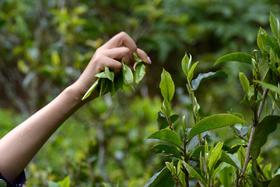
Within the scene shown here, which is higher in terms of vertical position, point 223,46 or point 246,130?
point 246,130

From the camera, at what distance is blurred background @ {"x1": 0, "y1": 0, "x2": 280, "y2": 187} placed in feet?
7.45

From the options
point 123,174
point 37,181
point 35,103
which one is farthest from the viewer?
point 35,103

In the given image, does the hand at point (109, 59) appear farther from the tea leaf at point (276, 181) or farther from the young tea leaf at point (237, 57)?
the tea leaf at point (276, 181)

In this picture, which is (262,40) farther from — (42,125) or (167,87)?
(42,125)

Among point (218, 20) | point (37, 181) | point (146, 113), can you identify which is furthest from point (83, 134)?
point (218, 20)

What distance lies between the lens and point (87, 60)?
2.48 metres

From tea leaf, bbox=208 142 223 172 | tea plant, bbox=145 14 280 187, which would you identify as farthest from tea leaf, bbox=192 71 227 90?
tea leaf, bbox=208 142 223 172

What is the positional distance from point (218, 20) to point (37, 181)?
291 cm

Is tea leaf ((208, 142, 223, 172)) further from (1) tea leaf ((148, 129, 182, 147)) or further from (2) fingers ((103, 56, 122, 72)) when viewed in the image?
(2) fingers ((103, 56, 122, 72))

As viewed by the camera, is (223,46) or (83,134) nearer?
(83,134)

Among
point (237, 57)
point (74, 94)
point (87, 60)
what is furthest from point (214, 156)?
point (87, 60)

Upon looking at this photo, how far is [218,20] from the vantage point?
4.54 m

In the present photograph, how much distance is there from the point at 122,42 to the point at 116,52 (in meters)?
0.06

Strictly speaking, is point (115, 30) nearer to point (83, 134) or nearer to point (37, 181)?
point (83, 134)
